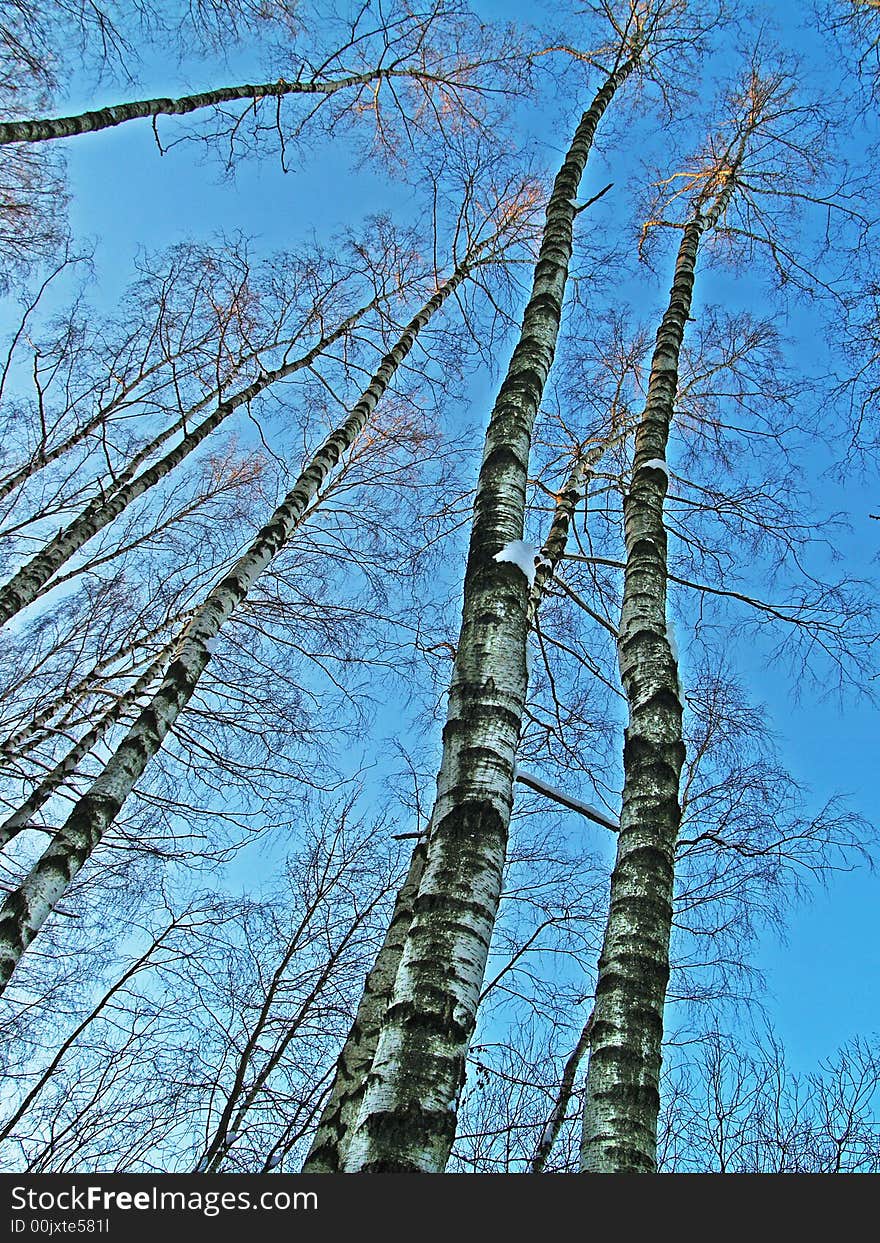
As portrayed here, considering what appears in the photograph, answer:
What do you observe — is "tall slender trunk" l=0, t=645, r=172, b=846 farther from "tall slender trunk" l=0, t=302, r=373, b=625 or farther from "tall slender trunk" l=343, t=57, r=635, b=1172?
"tall slender trunk" l=343, t=57, r=635, b=1172

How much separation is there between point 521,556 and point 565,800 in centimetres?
113

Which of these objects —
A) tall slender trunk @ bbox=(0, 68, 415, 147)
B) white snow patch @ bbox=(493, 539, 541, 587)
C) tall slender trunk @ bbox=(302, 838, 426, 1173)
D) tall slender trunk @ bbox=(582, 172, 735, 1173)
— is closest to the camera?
tall slender trunk @ bbox=(582, 172, 735, 1173)

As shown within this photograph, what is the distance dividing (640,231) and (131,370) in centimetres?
560

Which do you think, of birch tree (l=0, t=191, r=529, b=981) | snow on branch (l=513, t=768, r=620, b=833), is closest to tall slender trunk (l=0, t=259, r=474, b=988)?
birch tree (l=0, t=191, r=529, b=981)

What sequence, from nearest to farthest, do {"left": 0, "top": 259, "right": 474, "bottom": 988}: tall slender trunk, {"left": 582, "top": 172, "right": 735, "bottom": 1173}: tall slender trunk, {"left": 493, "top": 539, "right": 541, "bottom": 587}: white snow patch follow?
{"left": 582, "top": 172, "right": 735, "bottom": 1173}: tall slender trunk
{"left": 493, "top": 539, "right": 541, "bottom": 587}: white snow patch
{"left": 0, "top": 259, "right": 474, "bottom": 988}: tall slender trunk

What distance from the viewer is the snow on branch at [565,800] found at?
3289 mm

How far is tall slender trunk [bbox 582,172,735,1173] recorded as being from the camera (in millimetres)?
2492

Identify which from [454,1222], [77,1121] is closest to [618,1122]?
[454,1222]

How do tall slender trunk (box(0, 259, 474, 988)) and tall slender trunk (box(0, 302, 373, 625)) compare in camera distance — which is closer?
tall slender trunk (box(0, 259, 474, 988))

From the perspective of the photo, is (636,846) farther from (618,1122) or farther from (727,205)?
(727,205)

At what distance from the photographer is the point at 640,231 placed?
833cm

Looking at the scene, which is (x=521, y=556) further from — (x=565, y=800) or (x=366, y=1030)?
(x=366, y=1030)

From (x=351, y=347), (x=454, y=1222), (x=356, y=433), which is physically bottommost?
(x=454, y=1222)

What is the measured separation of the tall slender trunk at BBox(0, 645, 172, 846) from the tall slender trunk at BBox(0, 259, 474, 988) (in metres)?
1.38
